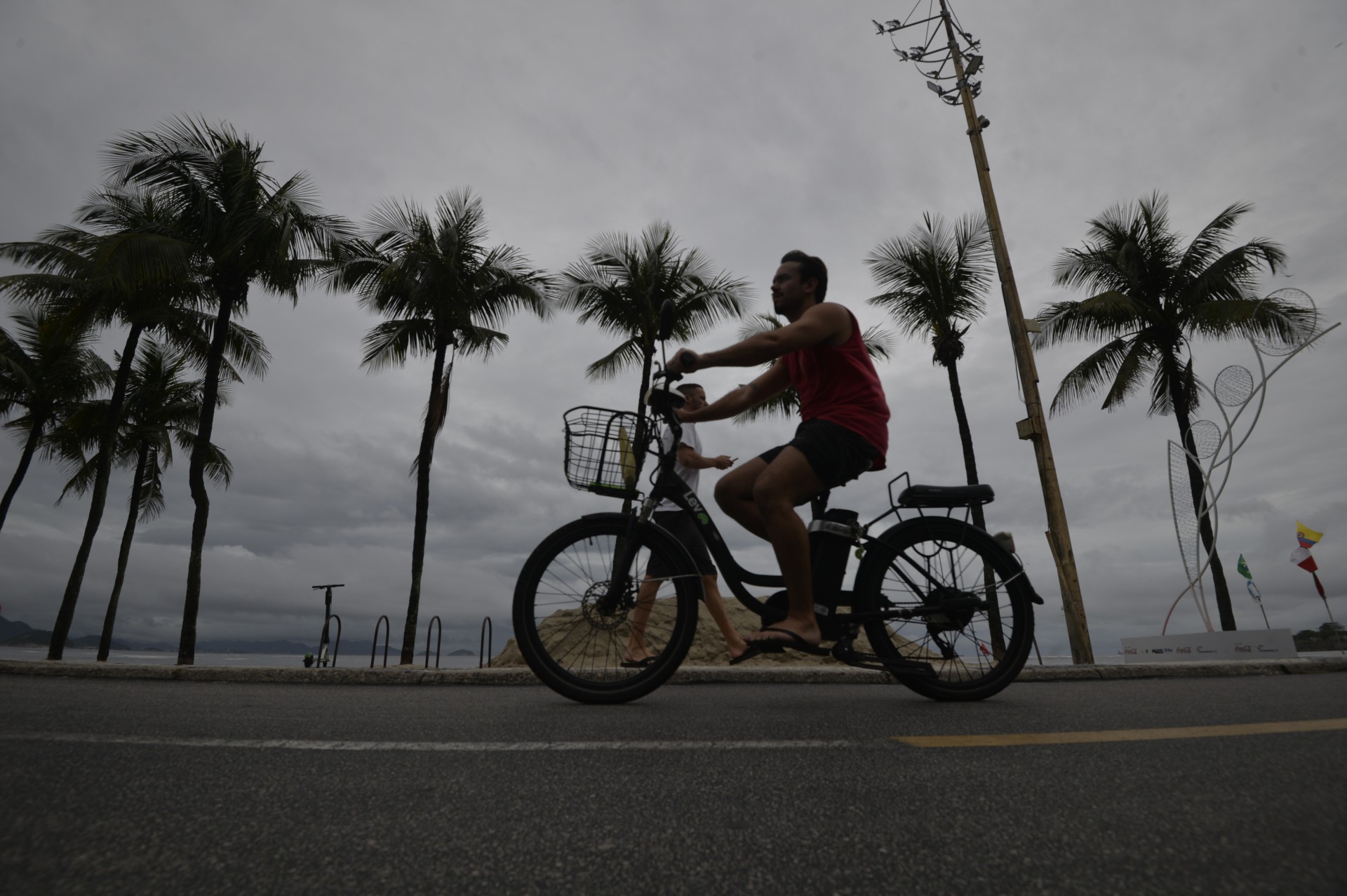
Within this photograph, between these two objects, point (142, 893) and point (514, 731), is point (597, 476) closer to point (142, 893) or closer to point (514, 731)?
point (514, 731)

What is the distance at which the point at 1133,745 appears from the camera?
2197 millimetres

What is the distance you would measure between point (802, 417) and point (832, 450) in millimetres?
327

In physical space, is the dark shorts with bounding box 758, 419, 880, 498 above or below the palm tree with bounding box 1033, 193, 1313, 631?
below

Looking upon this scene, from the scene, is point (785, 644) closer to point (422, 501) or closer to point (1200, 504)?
point (422, 501)

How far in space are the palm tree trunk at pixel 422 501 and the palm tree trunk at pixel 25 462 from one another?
12.6 m

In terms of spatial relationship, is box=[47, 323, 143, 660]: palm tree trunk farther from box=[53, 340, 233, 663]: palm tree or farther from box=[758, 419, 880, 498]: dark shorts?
box=[758, 419, 880, 498]: dark shorts

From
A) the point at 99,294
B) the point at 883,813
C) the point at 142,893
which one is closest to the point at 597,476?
the point at 883,813

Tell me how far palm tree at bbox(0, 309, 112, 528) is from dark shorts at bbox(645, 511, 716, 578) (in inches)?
881

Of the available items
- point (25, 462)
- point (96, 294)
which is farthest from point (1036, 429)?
point (25, 462)

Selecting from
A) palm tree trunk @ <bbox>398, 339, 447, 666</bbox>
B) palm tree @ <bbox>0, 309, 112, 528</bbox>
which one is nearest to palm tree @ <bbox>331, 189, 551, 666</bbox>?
palm tree trunk @ <bbox>398, 339, 447, 666</bbox>

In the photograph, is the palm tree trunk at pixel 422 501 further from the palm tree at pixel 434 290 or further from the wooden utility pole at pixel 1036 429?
the wooden utility pole at pixel 1036 429

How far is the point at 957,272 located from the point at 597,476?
56.1 ft

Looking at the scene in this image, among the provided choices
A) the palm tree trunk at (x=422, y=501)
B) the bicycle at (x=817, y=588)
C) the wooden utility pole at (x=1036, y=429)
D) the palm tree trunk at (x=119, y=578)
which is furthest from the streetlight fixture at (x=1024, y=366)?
the palm tree trunk at (x=119, y=578)

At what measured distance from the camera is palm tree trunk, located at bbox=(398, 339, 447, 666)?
15.3m
